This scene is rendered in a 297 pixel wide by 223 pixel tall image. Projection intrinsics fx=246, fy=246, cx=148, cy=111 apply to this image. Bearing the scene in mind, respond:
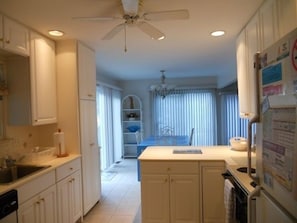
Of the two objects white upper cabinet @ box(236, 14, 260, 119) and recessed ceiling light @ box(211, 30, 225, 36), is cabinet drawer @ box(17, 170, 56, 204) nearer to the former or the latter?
white upper cabinet @ box(236, 14, 260, 119)

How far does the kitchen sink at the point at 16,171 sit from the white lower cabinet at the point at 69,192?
0.72 ft

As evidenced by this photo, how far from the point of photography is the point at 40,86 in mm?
2740

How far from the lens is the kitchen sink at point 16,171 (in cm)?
239

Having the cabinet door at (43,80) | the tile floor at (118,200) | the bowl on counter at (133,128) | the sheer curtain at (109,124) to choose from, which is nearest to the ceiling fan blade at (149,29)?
the cabinet door at (43,80)

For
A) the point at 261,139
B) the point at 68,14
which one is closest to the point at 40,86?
the point at 68,14

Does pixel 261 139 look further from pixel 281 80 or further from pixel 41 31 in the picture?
pixel 41 31

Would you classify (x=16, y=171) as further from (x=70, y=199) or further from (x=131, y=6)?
(x=131, y=6)

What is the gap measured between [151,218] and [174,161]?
2.30 feet

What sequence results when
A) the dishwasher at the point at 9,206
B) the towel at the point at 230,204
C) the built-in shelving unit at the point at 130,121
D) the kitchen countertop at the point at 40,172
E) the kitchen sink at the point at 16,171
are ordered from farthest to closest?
1. the built-in shelving unit at the point at 130,121
2. the kitchen sink at the point at 16,171
3. the towel at the point at 230,204
4. the kitchen countertop at the point at 40,172
5. the dishwasher at the point at 9,206

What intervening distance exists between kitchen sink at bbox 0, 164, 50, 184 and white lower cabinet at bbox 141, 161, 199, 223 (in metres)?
1.14

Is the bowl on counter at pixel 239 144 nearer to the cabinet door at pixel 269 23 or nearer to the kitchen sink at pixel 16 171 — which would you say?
the cabinet door at pixel 269 23

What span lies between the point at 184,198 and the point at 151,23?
194 centimetres

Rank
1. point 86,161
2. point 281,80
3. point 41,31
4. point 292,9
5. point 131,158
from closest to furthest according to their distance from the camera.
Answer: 1. point 281,80
2. point 292,9
3. point 41,31
4. point 86,161
5. point 131,158

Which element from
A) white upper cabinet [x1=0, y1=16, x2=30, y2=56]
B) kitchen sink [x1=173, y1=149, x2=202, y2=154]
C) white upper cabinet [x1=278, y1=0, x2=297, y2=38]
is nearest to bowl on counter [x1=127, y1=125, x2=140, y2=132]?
kitchen sink [x1=173, y1=149, x2=202, y2=154]
